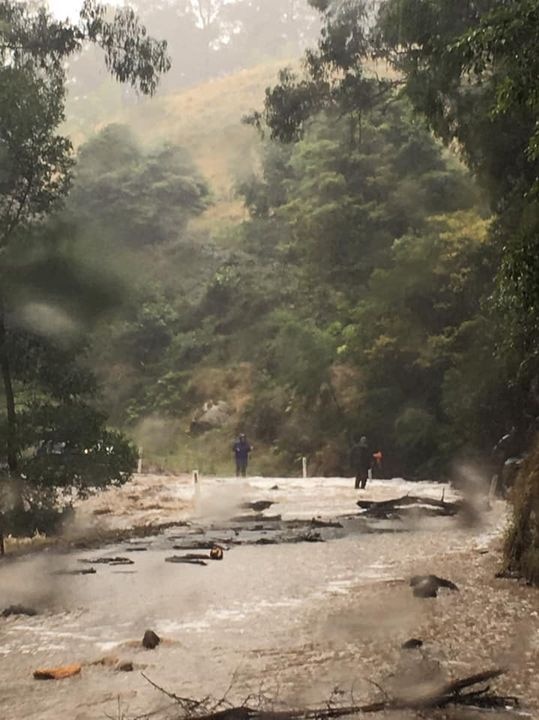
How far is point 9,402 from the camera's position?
1742 cm

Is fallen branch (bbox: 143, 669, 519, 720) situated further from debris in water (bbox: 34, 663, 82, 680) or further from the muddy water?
debris in water (bbox: 34, 663, 82, 680)

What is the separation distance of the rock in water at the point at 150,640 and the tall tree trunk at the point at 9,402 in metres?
8.74

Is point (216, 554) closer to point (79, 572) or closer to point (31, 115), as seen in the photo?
point (79, 572)

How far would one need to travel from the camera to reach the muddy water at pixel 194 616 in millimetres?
7133

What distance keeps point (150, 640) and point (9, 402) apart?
389 inches

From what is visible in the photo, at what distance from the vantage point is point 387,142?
38625 mm

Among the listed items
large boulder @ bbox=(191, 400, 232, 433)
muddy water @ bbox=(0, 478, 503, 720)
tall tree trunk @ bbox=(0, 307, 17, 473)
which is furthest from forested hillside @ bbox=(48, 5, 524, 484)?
muddy water @ bbox=(0, 478, 503, 720)

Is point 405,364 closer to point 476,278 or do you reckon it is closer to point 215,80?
point 476,278

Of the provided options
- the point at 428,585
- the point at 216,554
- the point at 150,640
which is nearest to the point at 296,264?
the point at 216,554

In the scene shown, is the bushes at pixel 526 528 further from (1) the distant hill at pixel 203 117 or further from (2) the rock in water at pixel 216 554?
(1) the distant hill at pixel 203 117

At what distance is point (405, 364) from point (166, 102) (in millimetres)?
78831

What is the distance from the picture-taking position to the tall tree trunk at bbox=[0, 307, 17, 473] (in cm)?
1666

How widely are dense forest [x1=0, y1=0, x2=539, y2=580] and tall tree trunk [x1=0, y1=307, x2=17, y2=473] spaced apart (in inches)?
1.8

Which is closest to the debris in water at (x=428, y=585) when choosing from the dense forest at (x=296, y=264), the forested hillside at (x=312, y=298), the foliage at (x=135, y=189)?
the dense forest at (x=296, y=264)
